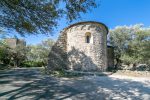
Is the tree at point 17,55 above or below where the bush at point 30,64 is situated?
above

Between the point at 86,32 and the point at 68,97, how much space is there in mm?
13716

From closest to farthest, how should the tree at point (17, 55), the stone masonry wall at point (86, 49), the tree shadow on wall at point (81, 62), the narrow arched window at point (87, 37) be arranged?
the tree shadow on wall at point (81, 62)
the stone masonry wall at point (86, 49)
the narrow arched window at point (87, 37)
the tree at point (17, 55)

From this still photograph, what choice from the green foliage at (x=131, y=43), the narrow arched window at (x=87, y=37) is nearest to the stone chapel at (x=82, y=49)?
the narrow arched window at (x=87, y=37)

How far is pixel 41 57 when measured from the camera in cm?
4869

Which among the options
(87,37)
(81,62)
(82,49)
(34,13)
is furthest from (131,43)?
(34,13)

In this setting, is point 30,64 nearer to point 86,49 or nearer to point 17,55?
point 17,55

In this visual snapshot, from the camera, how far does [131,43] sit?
27.7m

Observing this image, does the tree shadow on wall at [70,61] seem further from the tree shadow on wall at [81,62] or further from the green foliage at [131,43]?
the green foliage at [131,43]

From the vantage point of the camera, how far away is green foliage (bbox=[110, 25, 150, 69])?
87.1 feet

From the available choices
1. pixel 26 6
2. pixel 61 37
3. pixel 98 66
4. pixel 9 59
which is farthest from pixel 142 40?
pixel 9 59

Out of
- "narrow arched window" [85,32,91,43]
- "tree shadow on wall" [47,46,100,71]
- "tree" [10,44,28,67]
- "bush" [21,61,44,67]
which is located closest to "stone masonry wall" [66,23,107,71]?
"tree shadow on wall" [47,46,100,71]

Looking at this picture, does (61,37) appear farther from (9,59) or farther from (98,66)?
(9,59)

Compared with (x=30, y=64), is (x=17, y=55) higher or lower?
higher

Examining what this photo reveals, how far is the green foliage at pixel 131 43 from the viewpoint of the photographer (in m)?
26.6
